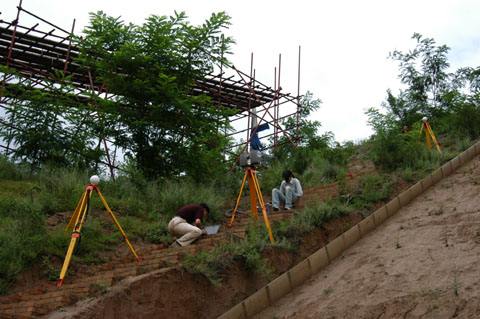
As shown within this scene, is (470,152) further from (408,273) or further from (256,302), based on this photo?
(256,302)

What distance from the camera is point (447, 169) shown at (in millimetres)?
13125

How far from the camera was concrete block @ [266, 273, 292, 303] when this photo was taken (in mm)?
8695

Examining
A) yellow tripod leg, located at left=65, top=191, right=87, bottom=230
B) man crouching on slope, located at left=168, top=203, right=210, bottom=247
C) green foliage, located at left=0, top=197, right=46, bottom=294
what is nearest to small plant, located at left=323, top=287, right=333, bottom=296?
man crouching on slope, located at left=168, top=203, right=210, bottom=247

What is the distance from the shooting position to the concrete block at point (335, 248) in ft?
32.0

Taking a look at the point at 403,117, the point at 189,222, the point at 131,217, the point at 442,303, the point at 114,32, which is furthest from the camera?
the point at 403,117

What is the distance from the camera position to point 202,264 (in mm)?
8617

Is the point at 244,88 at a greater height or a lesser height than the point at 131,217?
greater

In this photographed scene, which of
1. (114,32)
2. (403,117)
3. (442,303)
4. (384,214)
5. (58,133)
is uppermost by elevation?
(114,32)

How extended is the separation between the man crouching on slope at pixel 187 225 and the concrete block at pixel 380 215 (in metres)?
3.06

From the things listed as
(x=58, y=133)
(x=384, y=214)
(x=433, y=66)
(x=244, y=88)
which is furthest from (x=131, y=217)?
(x=433, y=66)

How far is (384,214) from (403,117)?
31.2 ft

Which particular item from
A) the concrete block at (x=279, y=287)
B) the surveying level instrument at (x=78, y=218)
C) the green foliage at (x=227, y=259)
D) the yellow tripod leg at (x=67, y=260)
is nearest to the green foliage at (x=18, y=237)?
the surveying level instrument at (x=78, y=218)

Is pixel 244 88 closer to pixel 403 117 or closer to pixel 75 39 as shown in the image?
pixel 403 117

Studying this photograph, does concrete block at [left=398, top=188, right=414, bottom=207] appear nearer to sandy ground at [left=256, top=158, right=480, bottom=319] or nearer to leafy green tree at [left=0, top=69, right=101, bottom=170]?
sandy ground at [left=256, top=158, right=480, bottom=319]
